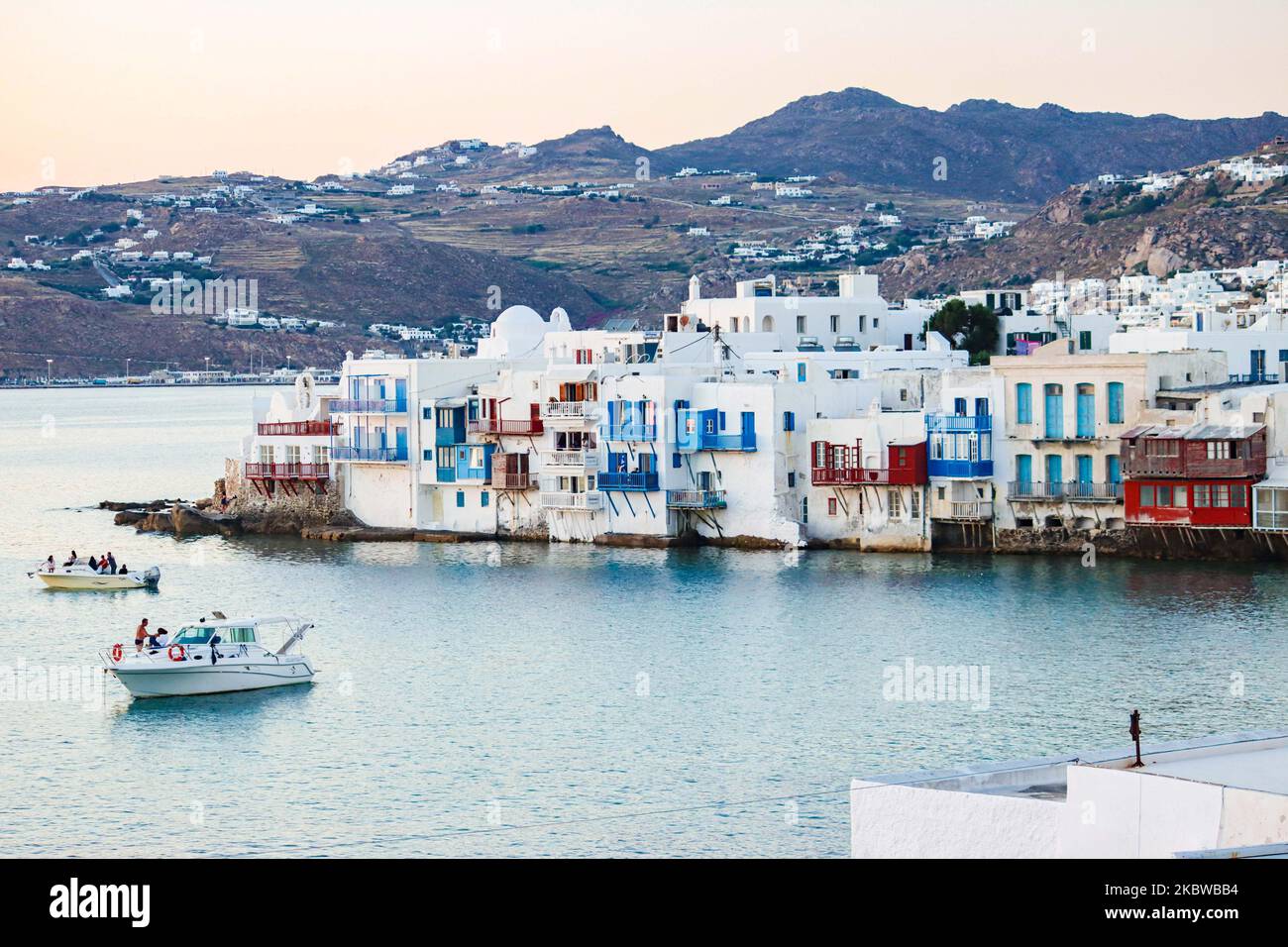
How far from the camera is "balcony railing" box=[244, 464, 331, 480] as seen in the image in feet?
195

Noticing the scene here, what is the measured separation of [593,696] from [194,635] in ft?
23.2

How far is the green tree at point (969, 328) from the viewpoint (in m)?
69.8

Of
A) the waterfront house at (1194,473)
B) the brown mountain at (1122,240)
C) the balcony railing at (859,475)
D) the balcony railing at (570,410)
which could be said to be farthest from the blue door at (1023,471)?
the brown mountain at (1122,240)

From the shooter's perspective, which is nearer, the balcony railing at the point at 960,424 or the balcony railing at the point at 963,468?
the balcony railing at the point at 963,468

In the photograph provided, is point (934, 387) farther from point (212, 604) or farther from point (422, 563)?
point (212, 604)

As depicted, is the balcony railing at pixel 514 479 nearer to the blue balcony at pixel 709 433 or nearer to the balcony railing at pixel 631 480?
the balcony railing at pixel 631 480

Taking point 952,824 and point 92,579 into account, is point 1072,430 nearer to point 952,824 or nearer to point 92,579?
point 92,579

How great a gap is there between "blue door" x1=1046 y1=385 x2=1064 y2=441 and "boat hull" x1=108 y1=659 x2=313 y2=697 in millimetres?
21239

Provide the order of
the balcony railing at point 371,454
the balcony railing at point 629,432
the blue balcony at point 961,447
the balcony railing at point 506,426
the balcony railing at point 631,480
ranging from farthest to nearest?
the balcony railing at point 371,454, the balcony railing at point 506,426, the balcony railing at point 629,432, the balcony railing at point 631,480, the blue balcony at point 961,447

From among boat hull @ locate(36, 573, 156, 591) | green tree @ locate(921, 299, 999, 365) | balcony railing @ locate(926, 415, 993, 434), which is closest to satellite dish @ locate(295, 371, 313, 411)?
boat hull @ locate(36, 573, 156, 591)

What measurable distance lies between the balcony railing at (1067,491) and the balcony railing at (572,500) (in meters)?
10.7

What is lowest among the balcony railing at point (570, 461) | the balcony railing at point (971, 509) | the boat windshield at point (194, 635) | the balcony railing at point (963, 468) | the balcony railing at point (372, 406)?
the boat windshield at point (194, 635)
